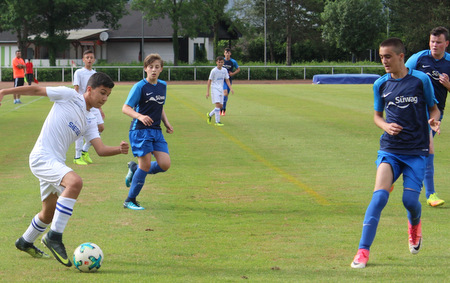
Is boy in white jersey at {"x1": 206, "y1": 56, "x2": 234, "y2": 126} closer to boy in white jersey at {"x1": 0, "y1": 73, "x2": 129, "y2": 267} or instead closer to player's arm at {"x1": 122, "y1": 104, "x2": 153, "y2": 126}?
player's arm at {"x1": 122, "y1": 104, "x2": 153, "y2": 126}

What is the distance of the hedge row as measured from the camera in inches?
2046

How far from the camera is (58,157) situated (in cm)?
601

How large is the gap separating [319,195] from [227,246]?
10.0 ft

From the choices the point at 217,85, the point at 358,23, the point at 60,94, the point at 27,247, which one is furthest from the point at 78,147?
the point at 358,23

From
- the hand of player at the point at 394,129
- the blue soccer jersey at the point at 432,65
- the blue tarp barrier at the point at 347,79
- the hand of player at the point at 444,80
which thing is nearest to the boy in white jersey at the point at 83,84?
the blue soccer jersey at the point at 432,65

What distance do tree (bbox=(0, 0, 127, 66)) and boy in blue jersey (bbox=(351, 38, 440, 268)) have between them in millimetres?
53195

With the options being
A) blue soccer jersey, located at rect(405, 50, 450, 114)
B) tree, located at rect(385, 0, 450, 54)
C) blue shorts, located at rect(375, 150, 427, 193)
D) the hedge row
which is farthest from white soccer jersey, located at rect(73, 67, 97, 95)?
tree, located at rect(385, 0, 450, 54)

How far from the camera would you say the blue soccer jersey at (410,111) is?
618 centimetres

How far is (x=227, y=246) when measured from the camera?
6.62 meters

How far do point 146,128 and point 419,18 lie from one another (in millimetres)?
62918

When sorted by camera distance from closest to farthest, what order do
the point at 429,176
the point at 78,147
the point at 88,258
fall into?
the point at 88,258
the point at 429,176
the point at 78,147

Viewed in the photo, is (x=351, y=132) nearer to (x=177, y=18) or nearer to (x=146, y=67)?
(x=146, y=67)

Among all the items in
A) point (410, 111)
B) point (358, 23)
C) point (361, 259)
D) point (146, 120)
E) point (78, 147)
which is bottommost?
point (361, 259)

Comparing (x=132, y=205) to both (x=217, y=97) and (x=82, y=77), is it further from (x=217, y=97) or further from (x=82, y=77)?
(x=217, y=97)
